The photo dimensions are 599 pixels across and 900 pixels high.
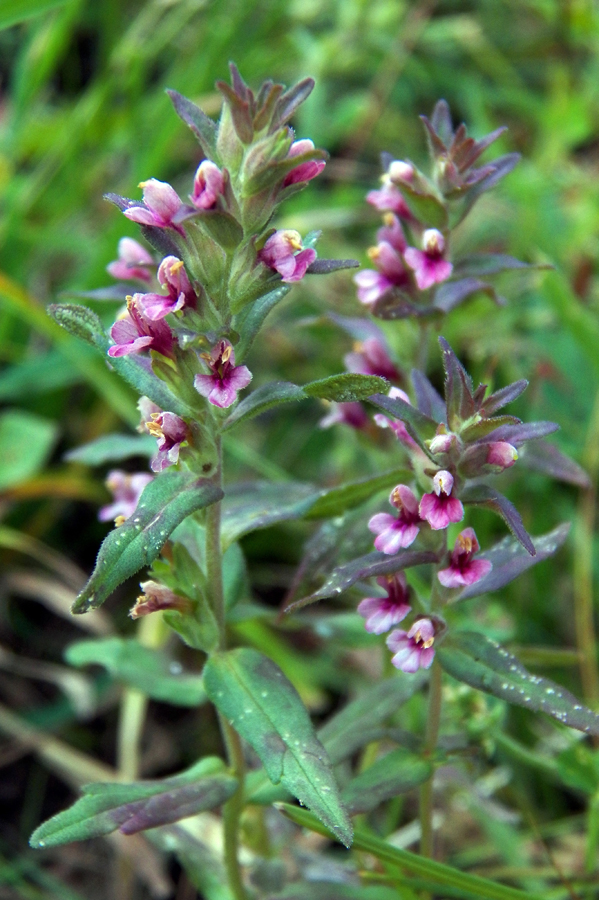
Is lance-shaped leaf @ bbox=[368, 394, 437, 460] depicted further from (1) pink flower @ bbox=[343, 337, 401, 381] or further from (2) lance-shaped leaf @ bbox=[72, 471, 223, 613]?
(1) pink flower @ bbox=[343, 337, 401, 381]

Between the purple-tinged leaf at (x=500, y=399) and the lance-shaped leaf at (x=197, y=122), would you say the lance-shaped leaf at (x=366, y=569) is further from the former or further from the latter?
the lance-shaped leaf at (x=197, y=122)

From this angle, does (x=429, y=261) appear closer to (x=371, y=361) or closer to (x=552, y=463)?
(x=371, y=361)

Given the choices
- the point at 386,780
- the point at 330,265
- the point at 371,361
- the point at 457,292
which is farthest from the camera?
the point at 371,361

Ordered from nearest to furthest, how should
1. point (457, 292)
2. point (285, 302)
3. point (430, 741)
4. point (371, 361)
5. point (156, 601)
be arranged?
point (156, 601)
point (430, 741)
point (457, 292)
point (371, 361)
point (285, 302)

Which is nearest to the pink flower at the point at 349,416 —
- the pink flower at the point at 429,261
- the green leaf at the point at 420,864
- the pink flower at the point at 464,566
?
the pink flower at the point at 429,261

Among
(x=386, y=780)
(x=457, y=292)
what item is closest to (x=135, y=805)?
(x=386, y=780)

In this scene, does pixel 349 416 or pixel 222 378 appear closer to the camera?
pixel 222 378

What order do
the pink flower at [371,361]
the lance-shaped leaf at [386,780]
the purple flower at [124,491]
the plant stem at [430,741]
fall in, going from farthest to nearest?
the pink flower at [371,361], the purple flower at [124,491], the plant stem at [430,741], the lance-shaped leaf at [386,780]
